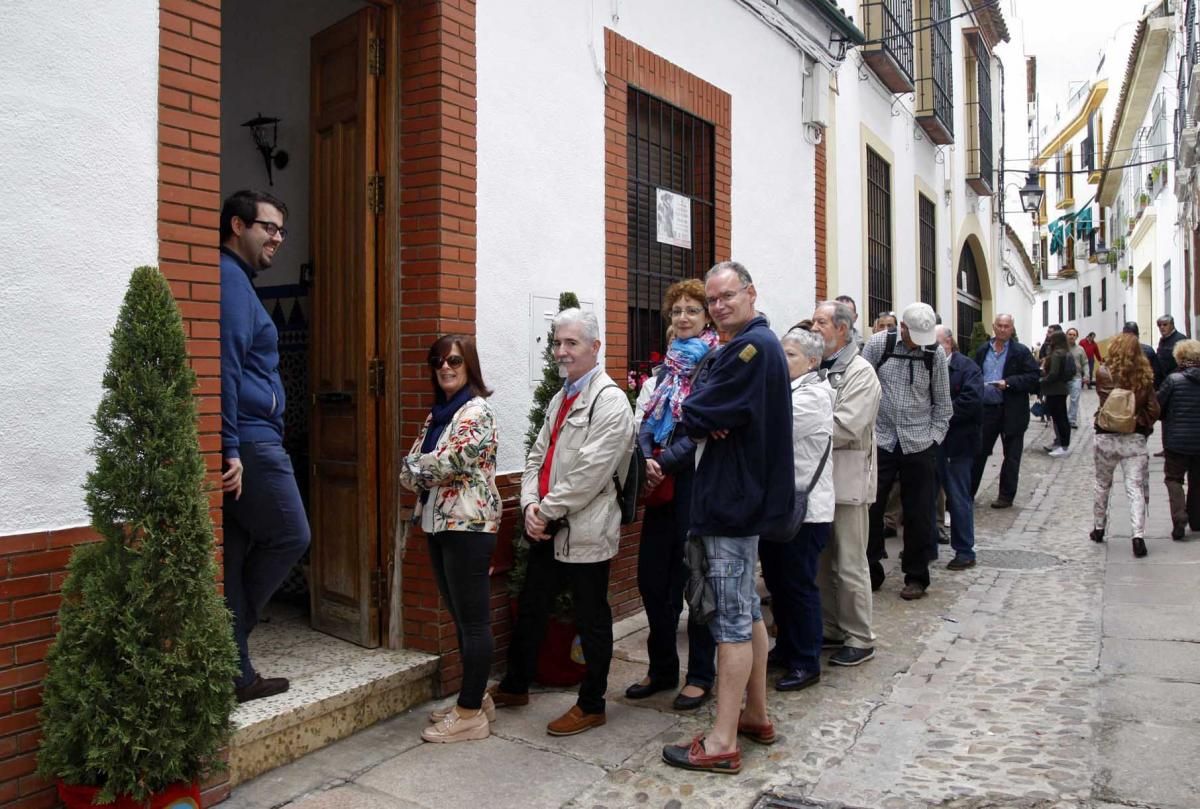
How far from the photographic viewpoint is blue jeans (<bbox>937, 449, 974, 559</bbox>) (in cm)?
776

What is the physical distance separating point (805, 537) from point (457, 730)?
6.00ft

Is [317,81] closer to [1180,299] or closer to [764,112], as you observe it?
[764,112]

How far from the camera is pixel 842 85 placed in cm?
1034

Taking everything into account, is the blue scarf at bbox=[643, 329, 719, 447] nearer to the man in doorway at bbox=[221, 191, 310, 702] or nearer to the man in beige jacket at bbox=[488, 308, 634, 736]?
the man in beige jacket at bbox=[488, 308, 634, 736]

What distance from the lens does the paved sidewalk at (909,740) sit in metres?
3.74

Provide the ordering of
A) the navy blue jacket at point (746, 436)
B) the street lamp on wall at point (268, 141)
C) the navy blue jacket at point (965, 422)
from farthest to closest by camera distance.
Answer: the navy blue jacket at point (965, 422) → the street lamp on wall at point (268, 141) → the navy blue jacket at point (746, 436)

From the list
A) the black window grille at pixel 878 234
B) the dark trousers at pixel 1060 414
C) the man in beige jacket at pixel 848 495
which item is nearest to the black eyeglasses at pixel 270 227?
the man in beige jacket at pixel 848 495


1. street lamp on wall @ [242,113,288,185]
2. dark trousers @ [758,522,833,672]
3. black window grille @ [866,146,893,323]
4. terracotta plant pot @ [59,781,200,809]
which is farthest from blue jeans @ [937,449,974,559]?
terracotta plant pot @ [59,781,200,809]

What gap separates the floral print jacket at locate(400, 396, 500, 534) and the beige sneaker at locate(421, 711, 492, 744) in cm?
80

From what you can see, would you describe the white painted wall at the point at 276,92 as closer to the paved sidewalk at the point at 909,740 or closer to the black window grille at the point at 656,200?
the black window grille at the point at 656,200

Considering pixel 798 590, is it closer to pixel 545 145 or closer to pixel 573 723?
pixel 573 723

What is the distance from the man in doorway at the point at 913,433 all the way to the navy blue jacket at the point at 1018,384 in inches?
133

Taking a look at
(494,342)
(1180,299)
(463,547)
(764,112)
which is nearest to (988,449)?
(764,112)

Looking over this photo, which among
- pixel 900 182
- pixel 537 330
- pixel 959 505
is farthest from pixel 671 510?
pixel 900 182
